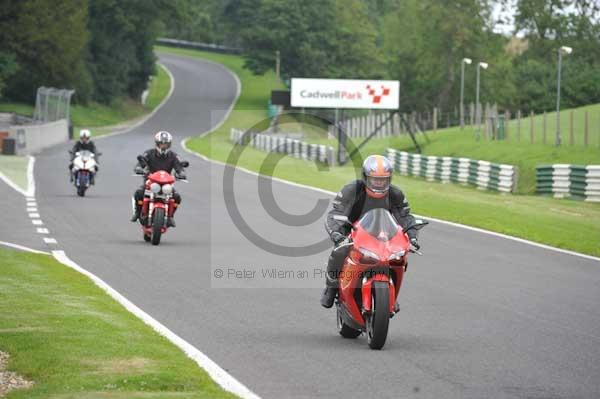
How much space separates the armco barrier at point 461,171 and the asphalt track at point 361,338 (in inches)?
550

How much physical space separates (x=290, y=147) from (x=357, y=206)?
5495 centimetres

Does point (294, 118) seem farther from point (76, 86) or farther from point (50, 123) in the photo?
point (50, 123)

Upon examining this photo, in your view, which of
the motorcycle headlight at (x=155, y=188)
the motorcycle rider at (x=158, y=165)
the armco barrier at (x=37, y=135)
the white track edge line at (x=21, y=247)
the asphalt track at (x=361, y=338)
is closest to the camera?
the asphalt track at (x=361, y=338)

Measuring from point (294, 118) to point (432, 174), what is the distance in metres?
48.6

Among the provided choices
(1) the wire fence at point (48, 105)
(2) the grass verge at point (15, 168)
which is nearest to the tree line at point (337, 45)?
(1) the wire fence at point (48, 105)

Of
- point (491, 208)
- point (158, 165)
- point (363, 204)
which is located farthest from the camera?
point (491, 208)

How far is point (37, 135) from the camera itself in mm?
58469

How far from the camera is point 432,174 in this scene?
157 ft

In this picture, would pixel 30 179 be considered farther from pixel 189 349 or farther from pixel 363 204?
pixel 189 349

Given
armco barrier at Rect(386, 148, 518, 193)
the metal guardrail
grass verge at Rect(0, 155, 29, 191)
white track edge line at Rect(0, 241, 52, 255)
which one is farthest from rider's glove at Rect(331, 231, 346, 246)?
the metal guardrail

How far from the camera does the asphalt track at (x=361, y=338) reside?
9.69 meters

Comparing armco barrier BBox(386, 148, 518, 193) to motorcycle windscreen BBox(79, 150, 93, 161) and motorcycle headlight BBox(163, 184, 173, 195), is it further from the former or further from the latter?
motorcycle headlight BBox(163, 184, 173, 195)

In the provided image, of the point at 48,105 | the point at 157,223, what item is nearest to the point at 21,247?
the point at 157,223

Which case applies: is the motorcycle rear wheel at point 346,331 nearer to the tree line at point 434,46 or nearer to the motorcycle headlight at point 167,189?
the motorcycle headlight at point 167,189
